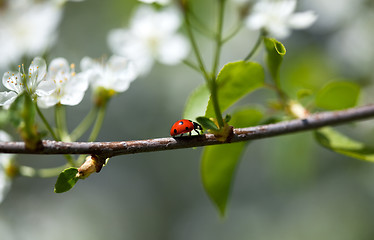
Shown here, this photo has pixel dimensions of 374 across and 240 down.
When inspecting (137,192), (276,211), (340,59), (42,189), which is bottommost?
(276,211)

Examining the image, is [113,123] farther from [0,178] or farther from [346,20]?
[0,178]

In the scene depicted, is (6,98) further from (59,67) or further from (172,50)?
(172,50)

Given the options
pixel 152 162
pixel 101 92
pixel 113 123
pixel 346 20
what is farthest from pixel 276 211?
pixel 101 92

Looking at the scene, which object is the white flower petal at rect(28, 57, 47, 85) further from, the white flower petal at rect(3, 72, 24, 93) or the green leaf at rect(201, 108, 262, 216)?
the green leaf at rect(201, 108, 262, 216)

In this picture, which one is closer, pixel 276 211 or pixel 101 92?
pixel 101 92

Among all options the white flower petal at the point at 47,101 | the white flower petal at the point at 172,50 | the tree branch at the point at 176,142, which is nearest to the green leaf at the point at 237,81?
the tree branch at the point at 176,142

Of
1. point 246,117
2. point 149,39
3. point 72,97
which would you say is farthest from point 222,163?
point 149,39
